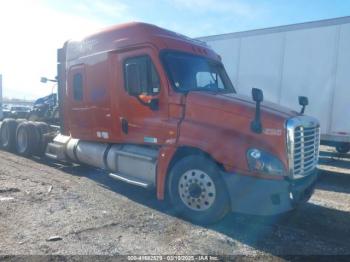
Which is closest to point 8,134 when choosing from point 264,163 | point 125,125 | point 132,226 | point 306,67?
point 125,125

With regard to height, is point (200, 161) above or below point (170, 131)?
below

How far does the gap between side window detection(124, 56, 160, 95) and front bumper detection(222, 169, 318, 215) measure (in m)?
1.99

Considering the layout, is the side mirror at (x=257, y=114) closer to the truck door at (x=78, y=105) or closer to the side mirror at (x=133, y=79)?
the side mirror at (x=133, y=79)

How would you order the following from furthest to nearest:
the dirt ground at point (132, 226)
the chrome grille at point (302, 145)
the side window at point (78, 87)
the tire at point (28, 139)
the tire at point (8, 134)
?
the tire at point (8, 134) → the tire at point (28, 139) → the side window at point (78, 87) → the chrome grille at point (302, 145) → the dirt ground at point (132, 226)

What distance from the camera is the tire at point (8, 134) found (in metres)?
11.6

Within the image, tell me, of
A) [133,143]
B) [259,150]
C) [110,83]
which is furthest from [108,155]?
[259,150]

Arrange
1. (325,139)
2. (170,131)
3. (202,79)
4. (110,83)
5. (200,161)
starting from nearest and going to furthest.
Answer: (200,161) < (170,131) < (202,79) < (110,83) < (325,139)

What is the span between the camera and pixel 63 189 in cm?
701

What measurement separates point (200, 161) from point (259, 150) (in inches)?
35.7

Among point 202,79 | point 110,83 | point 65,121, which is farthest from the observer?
point 65,121

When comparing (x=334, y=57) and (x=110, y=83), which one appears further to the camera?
(x=334, y=57)

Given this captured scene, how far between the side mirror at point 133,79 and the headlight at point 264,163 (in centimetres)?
232

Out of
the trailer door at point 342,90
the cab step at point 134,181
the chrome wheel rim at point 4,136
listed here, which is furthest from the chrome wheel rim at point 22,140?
the trailer door at point 342,90

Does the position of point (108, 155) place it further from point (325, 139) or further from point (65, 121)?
point (325, 139)
